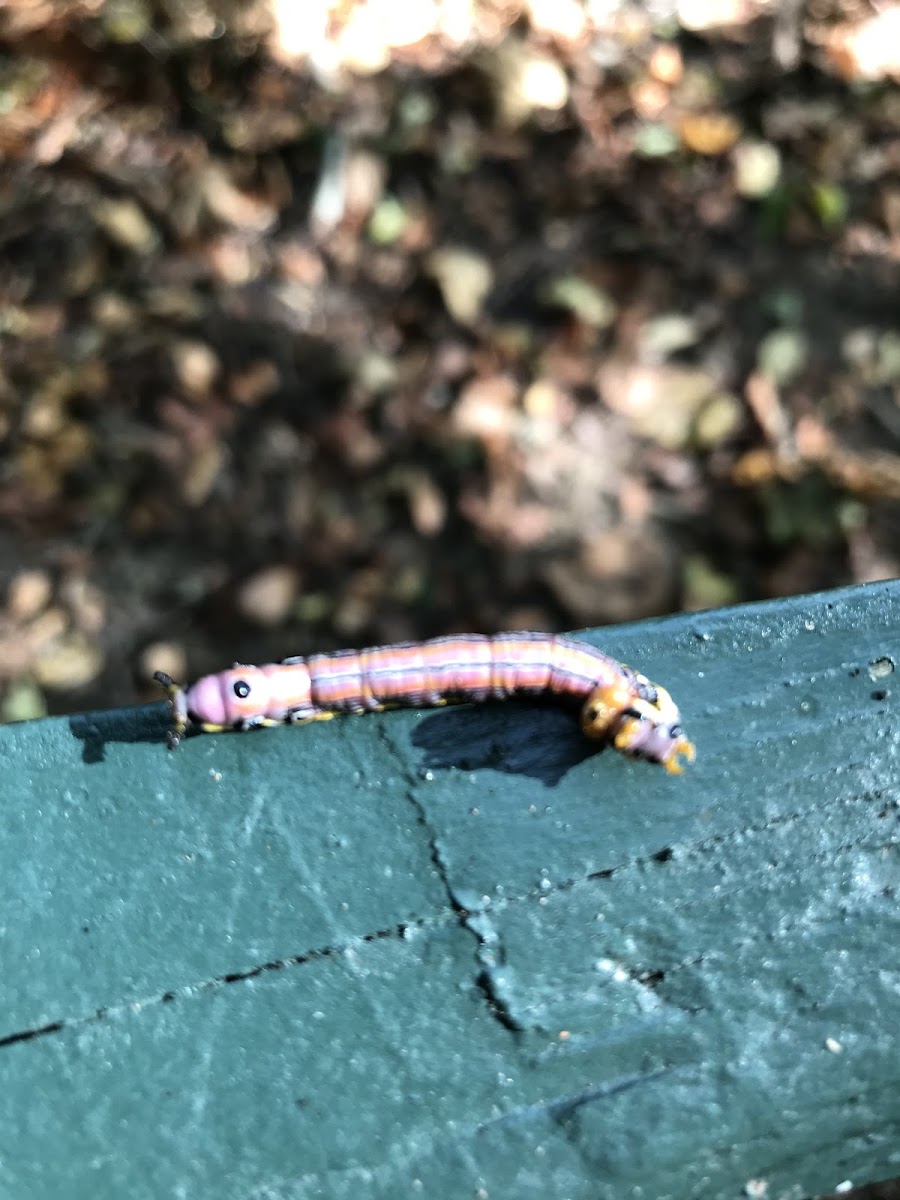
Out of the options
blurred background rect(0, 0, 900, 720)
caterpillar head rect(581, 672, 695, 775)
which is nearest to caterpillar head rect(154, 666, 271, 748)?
caterpillar head rect(581, 672, 695, 775)

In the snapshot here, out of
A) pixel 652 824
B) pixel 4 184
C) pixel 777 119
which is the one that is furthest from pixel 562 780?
pixel 4 184

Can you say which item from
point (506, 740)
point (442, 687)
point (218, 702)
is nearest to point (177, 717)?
Result: point (218, 702)

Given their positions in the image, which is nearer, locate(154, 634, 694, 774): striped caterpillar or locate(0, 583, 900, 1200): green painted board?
locate(0, 583, 900, 1200): green painted board

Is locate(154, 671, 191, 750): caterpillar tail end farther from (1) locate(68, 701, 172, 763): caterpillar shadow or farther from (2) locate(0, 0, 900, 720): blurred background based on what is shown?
(2) locate(0, 0, 900, 720): blurred background

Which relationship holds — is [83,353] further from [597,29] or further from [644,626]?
[644,626]

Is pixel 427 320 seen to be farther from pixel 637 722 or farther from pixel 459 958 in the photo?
pixel 459 958

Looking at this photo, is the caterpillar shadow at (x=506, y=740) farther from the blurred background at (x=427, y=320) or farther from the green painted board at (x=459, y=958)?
the blurred background at (x=427, y=320)

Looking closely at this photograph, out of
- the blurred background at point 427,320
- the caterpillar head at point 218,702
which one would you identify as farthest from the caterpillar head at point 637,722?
the blurred background at point 427,320

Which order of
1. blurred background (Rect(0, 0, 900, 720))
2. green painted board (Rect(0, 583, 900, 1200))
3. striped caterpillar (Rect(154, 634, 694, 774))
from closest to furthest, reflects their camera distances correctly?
green painted board (Rect(0, 583, 900, 1200)) < striped caterpillar (Rect(154, 634, 694, 774)) < blurred background (Rect(0, 0, 900, 720))
